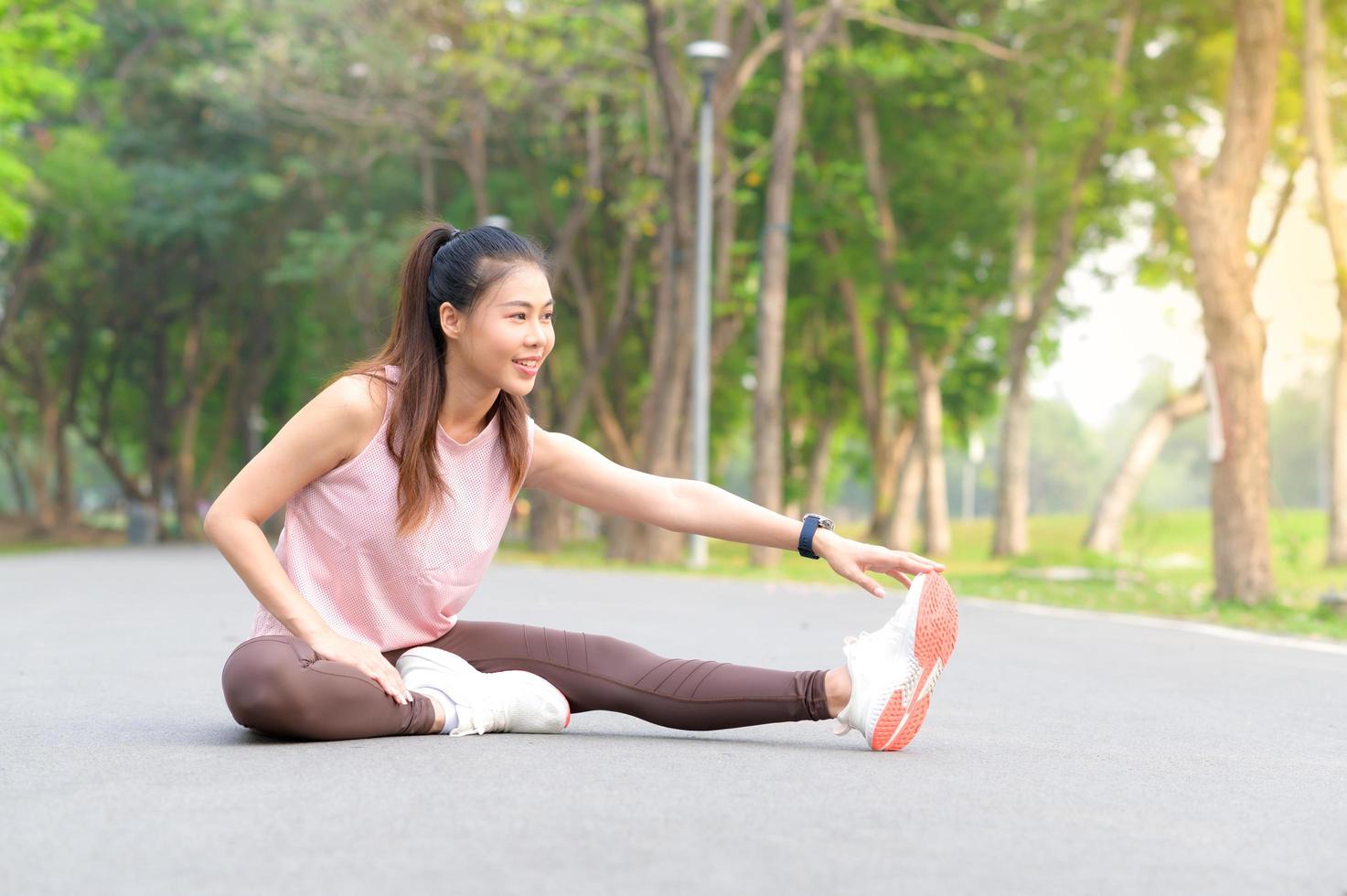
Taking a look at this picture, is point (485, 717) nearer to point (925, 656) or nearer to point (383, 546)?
point (383, 546)

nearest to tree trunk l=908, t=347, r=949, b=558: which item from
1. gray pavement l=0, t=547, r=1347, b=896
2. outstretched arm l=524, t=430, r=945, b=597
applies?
gray pavement l=0, t=547, r=1347, b=896

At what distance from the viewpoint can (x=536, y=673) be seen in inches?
205

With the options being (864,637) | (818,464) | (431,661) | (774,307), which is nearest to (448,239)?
(431,661)

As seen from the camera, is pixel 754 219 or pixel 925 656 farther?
pixel 754 219

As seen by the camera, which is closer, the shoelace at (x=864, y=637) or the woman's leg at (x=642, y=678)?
the shoelace at (x=864, y=637)

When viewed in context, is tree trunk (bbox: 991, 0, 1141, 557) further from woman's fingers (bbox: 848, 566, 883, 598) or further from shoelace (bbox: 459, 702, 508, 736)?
shoelace (bbox: 459, 702, 508, 736)

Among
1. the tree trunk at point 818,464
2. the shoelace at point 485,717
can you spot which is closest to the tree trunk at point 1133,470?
the tree trunk at point 818,464

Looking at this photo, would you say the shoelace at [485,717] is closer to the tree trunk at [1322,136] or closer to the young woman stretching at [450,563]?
the young woman stretching at [450,563]

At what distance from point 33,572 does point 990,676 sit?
14.8 m

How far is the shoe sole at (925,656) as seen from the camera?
4719 mm

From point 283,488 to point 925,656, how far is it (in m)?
1.83

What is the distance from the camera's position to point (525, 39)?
2152 centimetres

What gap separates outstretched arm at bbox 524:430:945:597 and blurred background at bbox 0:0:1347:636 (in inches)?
348

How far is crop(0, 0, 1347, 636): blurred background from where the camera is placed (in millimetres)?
20688
